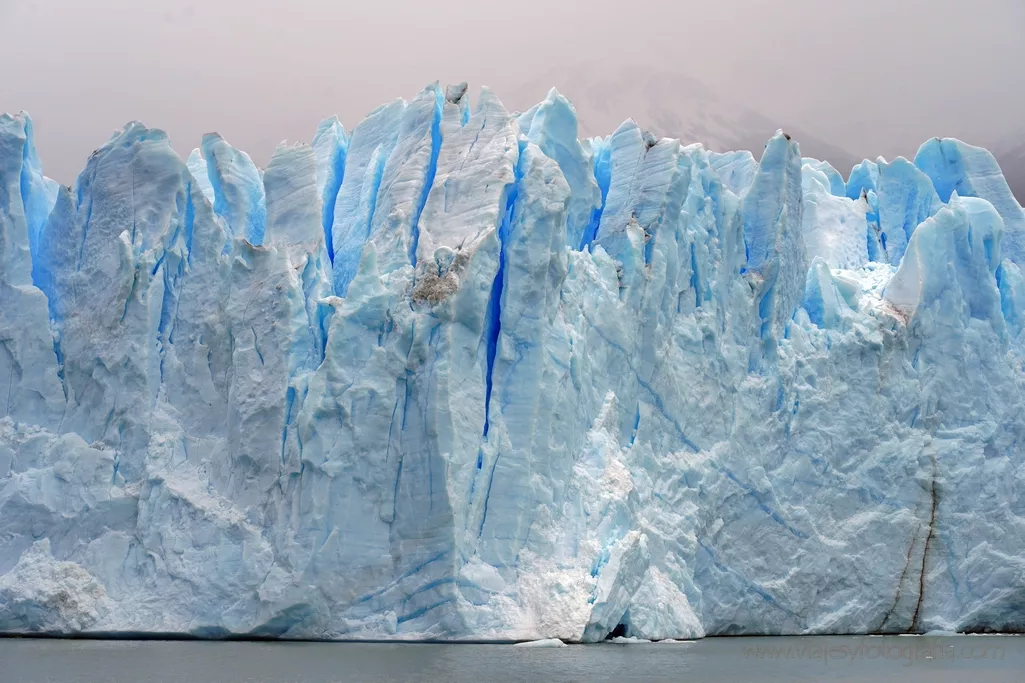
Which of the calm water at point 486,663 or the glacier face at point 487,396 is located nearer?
the calm water at point 486,663

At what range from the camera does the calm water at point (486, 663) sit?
9367mm

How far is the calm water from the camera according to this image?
9367 millimetres

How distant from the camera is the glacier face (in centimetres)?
1200

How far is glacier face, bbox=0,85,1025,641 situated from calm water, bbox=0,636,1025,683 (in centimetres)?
55

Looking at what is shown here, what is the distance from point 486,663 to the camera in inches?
409

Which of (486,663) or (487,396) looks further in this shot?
(487,396)

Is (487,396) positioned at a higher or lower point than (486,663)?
higher

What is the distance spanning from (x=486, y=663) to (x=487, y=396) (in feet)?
11.1

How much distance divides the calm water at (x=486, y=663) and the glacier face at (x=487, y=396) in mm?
546

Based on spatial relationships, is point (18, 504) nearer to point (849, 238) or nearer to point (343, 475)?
point (343, 475)

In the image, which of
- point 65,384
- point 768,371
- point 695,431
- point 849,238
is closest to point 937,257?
point 849,238

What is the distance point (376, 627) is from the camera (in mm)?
11672

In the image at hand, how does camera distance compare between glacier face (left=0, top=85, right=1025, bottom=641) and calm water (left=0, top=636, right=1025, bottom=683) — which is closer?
calm water (left=0, top=636, right=1025, bottom=683)

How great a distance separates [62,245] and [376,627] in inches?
249
